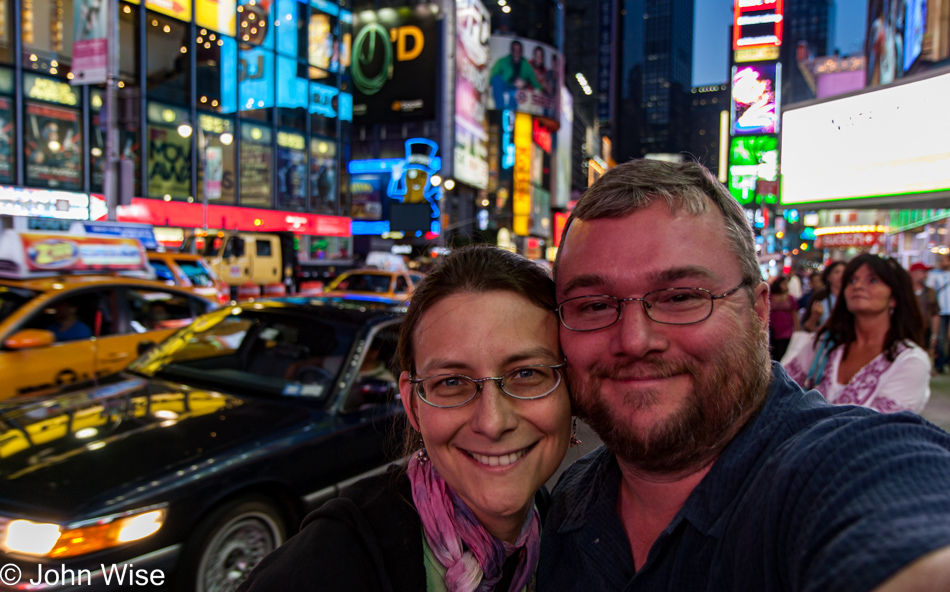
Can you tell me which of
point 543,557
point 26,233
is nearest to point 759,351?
point 543,557

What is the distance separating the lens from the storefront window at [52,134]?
76.9ft

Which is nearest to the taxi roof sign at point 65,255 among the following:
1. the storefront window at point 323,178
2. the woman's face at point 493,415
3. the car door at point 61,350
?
the car door at point 61,350

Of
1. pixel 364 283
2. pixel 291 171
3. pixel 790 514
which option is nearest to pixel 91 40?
pixel 364 283

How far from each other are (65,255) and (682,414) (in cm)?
740

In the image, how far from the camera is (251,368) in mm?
4766

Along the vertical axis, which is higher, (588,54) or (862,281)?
(588,54)

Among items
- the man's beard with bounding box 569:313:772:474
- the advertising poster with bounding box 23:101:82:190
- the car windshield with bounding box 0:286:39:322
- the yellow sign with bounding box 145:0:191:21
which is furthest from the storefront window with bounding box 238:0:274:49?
the man's beard with bounding box 569:313:772:474

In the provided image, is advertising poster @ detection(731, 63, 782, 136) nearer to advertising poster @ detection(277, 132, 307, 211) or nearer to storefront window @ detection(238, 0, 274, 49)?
advertising poster @ detection(277, 132, 307, 211)

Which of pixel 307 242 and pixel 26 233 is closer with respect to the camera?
pixel 26 233

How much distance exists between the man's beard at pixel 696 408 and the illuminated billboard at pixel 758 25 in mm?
39372

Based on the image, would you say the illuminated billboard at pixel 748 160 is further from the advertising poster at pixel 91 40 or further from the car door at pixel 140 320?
the car door at pixel 140 320

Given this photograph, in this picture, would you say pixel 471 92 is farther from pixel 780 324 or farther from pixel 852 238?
pixel 780 324

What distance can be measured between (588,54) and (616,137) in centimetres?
3752

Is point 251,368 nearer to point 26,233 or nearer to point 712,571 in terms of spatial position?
point 26,233
